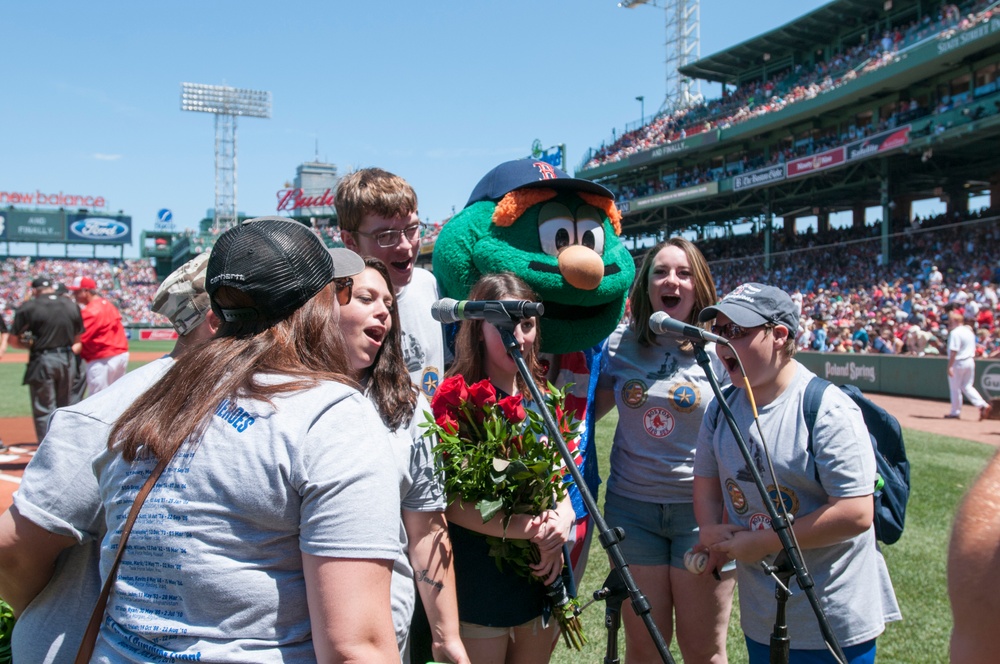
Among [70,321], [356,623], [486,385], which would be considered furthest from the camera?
[70,321]

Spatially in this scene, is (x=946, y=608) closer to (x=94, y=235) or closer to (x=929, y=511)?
(x=929, y=511)

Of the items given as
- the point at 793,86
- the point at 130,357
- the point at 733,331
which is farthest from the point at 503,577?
the point at 793,86

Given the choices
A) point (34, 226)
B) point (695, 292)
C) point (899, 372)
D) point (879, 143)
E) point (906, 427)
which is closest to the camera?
point (695, 292)

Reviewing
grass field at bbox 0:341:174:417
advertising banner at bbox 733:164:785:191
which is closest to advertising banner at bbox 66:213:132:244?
grass field at bbox 0:341:174:417

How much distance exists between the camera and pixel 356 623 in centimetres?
127

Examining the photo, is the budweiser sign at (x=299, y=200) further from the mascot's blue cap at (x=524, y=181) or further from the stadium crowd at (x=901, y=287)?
the mascot's blue cap at (x=524, y=181)

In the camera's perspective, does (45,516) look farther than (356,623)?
Yes

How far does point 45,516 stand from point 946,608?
4923 mm

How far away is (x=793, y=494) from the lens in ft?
8.15

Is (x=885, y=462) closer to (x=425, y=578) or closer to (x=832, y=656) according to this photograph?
(x=832, y=656)

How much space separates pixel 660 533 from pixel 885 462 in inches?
35.7

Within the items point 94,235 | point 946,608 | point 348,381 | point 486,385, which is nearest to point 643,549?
point 486,385

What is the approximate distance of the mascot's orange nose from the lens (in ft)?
9.79

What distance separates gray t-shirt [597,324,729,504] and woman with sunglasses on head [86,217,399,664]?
196 centimetres
